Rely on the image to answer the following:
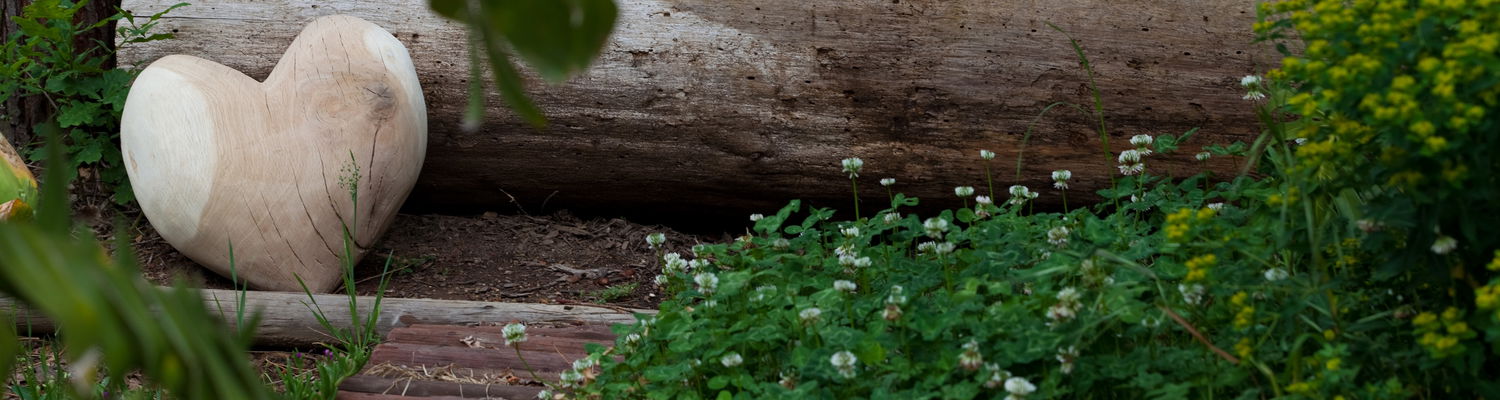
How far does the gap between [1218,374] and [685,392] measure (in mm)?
1006

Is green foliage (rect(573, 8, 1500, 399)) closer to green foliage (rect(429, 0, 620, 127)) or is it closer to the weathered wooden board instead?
the weathered wooden board

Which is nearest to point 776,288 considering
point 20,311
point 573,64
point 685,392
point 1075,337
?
point 685,392

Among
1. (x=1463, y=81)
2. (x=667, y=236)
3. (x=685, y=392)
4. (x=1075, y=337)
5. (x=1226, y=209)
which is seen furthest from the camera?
(x=667, y=236)

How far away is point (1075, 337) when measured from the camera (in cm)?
186

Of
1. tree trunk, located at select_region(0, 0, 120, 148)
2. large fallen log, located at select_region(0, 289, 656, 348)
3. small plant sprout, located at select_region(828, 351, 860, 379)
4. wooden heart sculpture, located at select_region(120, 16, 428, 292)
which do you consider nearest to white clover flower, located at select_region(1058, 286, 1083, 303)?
small plant sprout, located at select_region(828, 351, 860, 379)

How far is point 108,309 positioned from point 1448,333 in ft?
5.56

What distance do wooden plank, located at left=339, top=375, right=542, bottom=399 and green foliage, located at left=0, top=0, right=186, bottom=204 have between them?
6.38ft

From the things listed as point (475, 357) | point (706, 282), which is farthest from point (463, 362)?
point (706, 282)

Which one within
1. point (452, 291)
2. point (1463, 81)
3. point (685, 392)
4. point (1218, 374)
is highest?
point (1463, 81)

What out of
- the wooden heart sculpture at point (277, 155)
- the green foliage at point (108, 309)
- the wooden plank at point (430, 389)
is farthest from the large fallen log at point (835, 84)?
the green foliage at point (108, 309)

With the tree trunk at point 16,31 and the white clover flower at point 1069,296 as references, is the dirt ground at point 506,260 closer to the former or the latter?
the tree trunk at point 16,31

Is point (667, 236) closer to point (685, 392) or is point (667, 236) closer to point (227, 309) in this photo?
point (227, 309)

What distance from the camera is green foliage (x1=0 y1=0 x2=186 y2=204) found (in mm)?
4047

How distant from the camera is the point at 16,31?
4.39 m
